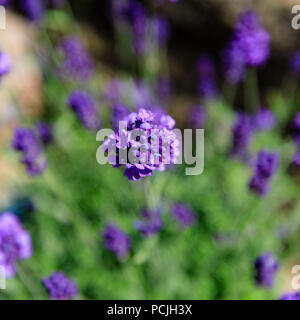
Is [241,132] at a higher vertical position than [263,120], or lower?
lower

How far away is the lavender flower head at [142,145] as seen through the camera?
5.36ft

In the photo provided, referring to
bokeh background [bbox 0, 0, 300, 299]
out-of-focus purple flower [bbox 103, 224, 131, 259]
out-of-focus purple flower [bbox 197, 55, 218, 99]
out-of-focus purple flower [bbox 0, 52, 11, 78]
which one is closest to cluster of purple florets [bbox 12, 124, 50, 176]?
bokeh background [bbox 0, 0, 300, 299]

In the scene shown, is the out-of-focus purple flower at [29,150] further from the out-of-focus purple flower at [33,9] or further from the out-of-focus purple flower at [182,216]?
the out-of-focus purple flower at [33,9]

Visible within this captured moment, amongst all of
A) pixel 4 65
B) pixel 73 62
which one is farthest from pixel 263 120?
A: pixel 4 65

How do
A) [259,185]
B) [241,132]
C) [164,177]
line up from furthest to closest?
1. [241,132]
2. [164,177]
3. [259,185]

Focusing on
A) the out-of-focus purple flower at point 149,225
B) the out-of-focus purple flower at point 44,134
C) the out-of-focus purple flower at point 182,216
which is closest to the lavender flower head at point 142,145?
the out-of-focus purple flower at point 149,225

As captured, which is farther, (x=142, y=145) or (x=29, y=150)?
(x=29, y=150)

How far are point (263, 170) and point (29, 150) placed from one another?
1.38 metres

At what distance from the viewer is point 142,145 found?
1.64m

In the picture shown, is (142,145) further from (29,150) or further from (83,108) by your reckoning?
(83,108)

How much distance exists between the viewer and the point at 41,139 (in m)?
3.34

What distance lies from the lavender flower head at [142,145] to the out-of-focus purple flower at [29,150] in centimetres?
101

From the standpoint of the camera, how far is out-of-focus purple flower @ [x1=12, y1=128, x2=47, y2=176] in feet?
8.40

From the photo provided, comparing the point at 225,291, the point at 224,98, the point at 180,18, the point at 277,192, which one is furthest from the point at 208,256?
the point at 180,18
